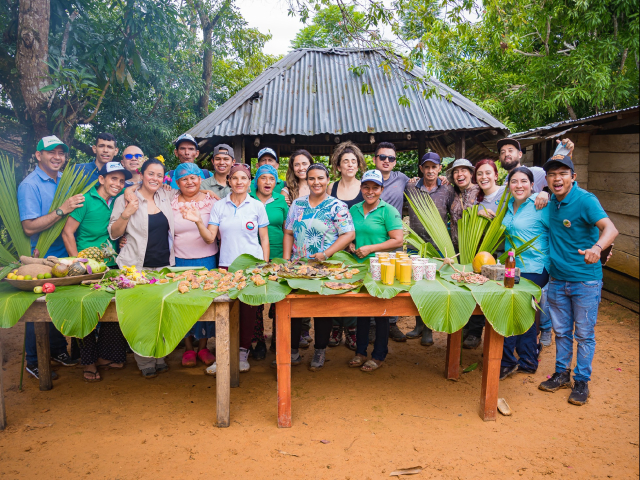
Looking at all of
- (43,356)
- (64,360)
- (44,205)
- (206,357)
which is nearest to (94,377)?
(43,356)

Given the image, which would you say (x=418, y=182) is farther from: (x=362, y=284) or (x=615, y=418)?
(x=615, y=418)

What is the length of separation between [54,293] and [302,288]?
67.3 inches

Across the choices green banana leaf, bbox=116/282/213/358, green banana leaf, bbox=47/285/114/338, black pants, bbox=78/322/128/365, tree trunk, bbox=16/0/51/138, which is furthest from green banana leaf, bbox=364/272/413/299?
tree trunk, bbox=16/0/51/138

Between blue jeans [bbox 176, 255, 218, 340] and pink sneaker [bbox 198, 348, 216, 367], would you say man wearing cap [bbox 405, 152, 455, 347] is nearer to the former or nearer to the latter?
blue jeans [bbox 176, 255, 218, 340]

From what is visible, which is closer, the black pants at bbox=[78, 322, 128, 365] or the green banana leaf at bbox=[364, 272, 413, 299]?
the green banana leaf at bbox=[364, 272, 413, 299]

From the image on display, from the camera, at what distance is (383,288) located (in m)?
2.88

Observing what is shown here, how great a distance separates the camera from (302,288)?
9.30ft

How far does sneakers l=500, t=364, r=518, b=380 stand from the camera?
383 centimetres

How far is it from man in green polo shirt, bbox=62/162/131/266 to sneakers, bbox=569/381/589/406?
408 centimetres

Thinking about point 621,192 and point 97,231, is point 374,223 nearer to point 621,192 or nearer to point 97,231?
point 97,231

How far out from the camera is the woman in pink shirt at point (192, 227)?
12.1ft

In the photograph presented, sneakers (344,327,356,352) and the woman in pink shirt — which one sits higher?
the woman in pink shirt

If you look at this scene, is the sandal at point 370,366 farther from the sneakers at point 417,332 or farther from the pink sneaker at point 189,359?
the pink sneaker at point 189,359

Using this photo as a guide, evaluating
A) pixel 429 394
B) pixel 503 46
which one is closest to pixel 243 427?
pixel 429 394
